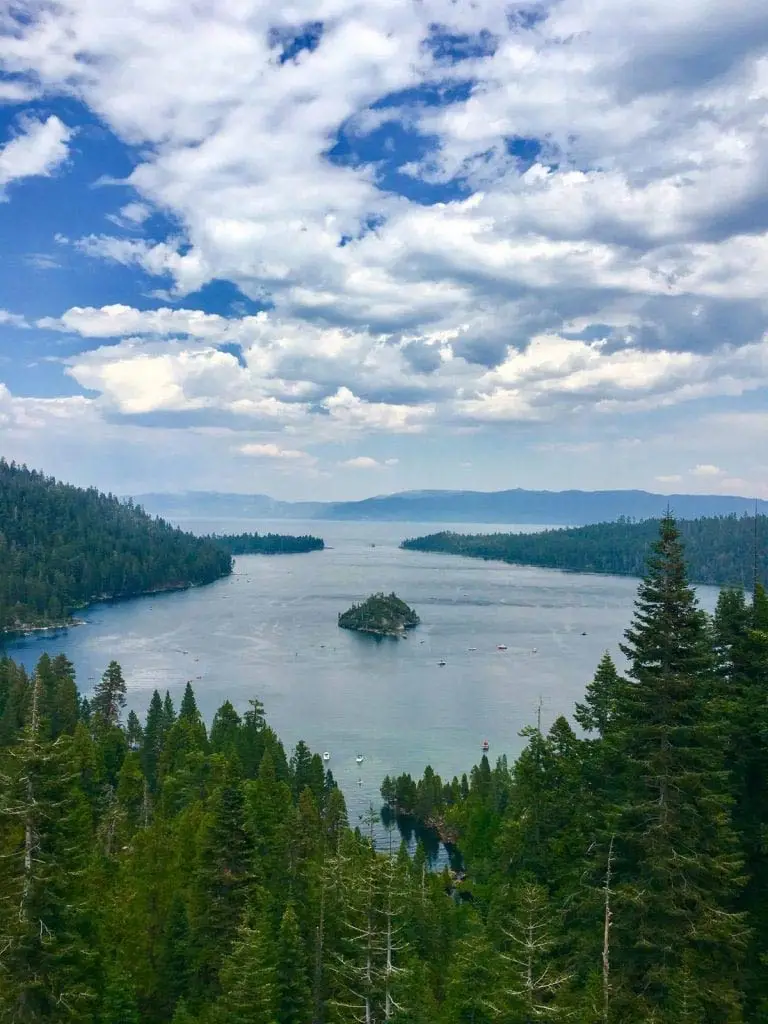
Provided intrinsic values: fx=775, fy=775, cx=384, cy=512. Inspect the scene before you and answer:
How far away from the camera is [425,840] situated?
220ft

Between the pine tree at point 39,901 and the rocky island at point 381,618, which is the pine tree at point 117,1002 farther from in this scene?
the rocky island at point 381,618

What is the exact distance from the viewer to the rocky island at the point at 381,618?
168875mm

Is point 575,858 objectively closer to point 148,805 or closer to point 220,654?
point 148,805

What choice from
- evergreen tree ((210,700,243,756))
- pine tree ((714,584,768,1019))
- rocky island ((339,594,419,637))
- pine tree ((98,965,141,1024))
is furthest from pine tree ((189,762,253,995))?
rocky island ((339,594,419,637))

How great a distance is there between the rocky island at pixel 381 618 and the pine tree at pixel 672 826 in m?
149

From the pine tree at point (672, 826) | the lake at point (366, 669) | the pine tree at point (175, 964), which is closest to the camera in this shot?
the pine tree at point (672, 826)

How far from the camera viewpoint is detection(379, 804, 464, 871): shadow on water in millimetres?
62562

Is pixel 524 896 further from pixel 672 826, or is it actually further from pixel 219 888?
pixel 219 888

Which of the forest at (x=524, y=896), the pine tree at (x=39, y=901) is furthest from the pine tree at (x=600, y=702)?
the pine tree at (x=39, y=901)

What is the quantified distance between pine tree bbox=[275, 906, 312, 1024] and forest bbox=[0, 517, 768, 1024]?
0.06 meters

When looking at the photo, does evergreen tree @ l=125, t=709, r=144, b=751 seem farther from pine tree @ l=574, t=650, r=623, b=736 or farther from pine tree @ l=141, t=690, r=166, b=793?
pine tree @ l=574, t=650, r=623, b=736

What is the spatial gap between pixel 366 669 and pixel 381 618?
39.2m

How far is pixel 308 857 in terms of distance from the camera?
1580 inches

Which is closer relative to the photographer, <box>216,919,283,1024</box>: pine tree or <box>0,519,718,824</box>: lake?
<box>216,919,283,1024</box>: pine tree
